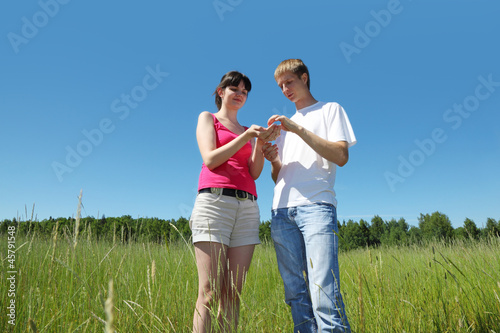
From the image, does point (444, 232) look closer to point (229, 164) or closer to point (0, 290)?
point (229, 164)

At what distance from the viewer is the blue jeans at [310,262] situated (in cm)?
196

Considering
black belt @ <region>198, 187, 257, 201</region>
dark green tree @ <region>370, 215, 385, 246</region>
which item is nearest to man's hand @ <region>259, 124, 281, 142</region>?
black belt @ <region>198, 187, 257, 201</region>

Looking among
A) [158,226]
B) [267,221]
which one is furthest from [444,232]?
[158,226]

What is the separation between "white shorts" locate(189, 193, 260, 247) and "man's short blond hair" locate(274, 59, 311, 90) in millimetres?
1108

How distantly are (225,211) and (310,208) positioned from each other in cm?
62

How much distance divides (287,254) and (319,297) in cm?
43

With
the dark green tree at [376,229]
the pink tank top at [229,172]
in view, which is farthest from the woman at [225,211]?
the dark green tree at [376,229]

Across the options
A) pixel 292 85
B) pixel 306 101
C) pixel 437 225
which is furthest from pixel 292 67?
pixel 437 225

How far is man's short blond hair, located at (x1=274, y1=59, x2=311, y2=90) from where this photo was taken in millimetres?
2486

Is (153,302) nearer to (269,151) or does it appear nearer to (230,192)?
(230,192)

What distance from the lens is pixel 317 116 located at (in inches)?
94.6

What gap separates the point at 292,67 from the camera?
8.16 ft

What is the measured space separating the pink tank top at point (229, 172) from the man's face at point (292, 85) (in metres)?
0.55

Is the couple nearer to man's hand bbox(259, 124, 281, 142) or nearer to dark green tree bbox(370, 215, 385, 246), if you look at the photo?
man's hand bbox(259, 124, 281, 142)
